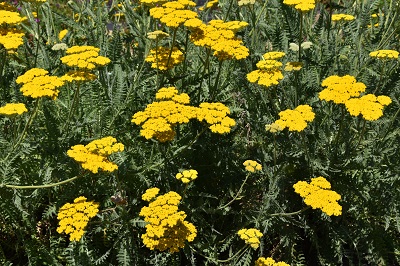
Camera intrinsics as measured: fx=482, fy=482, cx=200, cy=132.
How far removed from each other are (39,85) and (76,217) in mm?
761

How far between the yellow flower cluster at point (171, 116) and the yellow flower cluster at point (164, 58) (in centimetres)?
33

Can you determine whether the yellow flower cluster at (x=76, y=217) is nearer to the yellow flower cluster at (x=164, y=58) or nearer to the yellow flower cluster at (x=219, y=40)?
the yellow flower cluster at (x=164, y=58)

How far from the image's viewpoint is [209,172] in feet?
11.1

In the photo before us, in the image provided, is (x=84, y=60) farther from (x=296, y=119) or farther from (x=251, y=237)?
(x=251, y=237)

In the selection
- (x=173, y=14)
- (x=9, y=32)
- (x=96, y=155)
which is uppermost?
(x=173, y=14)

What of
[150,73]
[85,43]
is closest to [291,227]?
[150,73]

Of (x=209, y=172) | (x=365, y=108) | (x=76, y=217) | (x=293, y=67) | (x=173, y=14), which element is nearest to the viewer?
(x=76, y=217)

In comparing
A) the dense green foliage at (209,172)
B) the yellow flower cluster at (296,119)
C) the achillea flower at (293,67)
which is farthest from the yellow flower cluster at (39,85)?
the achillea flower at (293,67)

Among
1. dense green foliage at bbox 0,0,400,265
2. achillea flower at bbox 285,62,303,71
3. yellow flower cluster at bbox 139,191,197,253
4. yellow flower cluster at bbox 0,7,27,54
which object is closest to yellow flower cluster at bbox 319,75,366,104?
dense green foliage at bbox 0,0,400,265

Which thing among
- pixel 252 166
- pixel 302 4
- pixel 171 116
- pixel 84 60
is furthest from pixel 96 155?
pixel 302 4

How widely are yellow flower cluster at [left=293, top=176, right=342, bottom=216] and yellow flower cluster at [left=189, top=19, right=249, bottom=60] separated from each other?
3.04ft

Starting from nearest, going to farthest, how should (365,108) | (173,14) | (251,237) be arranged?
(251,237)
(365,108)
(173,14)

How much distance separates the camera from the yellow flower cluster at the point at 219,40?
306cm

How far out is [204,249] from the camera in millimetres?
3053
